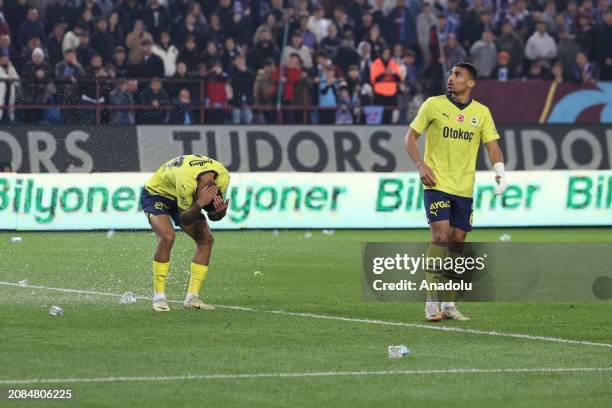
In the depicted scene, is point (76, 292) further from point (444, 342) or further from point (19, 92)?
point (19, 92)

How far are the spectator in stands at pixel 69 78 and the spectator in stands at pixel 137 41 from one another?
1.00 m

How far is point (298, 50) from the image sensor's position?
2805 cm

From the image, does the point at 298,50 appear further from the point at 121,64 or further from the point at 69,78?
the point at 69,78

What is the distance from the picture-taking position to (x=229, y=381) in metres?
9.32

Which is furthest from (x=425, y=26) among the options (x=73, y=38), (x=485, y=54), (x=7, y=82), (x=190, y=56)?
(x=7, y=82)

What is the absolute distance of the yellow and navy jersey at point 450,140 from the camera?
12672 mm

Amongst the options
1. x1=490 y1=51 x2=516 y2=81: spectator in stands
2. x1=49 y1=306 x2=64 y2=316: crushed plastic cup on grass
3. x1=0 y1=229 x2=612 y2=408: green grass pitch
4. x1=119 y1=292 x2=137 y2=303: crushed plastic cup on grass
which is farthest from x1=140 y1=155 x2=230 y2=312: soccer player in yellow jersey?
x1=490 y1=51 x2=516 y2=81: spectator in stands

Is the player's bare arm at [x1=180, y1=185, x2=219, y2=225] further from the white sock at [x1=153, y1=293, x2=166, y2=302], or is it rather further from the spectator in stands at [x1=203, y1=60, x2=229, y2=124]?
the spectator in stands at [x1=203, y1=60, x2=229, y2=124]

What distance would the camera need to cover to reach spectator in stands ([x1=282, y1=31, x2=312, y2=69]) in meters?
27.7

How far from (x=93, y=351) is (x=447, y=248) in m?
3.60

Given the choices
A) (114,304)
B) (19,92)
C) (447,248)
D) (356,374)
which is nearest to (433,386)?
(356,374)

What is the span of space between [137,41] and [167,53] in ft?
1.97

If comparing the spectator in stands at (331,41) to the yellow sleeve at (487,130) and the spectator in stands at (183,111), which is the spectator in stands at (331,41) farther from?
the yellow sleeve at (487,130)

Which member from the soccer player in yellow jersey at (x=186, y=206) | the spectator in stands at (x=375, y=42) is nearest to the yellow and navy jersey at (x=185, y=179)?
the soccer player in yellow jersey at (x=186, y=206)
